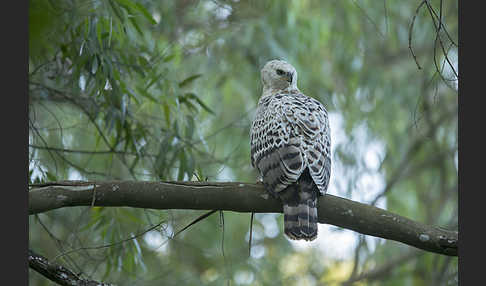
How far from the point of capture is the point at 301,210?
3406 millimetres

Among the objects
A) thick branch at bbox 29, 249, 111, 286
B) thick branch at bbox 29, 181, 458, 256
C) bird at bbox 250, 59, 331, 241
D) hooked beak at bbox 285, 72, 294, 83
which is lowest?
thick branch at bbox 29, 249, 111, 286

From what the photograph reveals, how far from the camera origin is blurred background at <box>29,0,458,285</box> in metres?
4.63

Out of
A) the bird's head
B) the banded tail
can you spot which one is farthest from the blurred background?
the banded tail

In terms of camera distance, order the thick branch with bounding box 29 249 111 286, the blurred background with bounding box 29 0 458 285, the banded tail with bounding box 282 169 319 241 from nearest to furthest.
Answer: the thick branch with bounding box 29 249 111 286
the banded tail with bounding box 282 169 319 241
the blurred background with bounding box 29 0 458 285

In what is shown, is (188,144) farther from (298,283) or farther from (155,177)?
(298,283)

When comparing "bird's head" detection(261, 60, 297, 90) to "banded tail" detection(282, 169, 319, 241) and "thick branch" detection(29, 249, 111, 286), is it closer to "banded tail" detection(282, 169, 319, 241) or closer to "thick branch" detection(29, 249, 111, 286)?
"banded tail" detection(282, 169, 319, 241)

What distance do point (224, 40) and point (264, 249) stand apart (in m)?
3.06

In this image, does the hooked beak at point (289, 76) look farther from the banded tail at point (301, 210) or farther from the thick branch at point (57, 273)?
the thick branch at point (57, 273)

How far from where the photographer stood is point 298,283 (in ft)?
26.7

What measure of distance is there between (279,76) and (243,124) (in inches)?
74.5

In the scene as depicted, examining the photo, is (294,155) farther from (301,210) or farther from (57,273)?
(57,273)

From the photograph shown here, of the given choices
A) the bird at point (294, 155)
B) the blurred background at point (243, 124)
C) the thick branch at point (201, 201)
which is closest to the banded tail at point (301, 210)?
the bird at point (294, 155)

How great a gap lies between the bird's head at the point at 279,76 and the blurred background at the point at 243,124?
0.53 metres

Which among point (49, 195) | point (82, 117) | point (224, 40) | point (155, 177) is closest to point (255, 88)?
point (224, 40)
